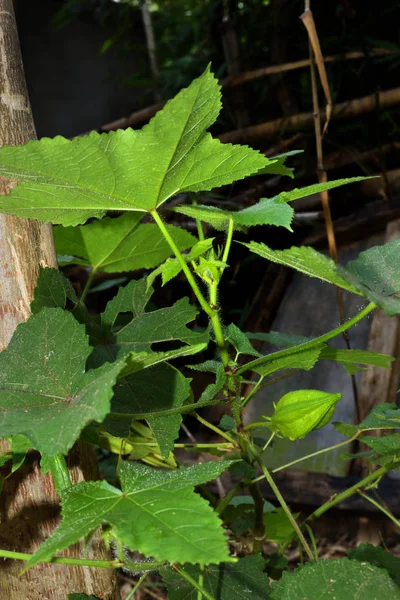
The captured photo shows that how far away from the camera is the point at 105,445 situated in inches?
27.0

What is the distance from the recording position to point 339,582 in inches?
18.2

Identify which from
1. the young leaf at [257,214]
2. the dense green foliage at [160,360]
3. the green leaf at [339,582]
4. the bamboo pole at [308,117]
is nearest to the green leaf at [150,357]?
the dense green foliage at [160,360]

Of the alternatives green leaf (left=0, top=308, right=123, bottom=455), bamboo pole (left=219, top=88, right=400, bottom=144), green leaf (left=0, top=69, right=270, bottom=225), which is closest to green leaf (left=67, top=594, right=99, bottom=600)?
green leaf (left=0, top=308, right=123, bottom=455)

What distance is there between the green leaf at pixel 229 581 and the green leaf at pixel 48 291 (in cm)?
29

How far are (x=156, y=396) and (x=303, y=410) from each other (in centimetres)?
14

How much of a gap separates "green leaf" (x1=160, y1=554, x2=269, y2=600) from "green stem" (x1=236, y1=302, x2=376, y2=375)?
0.73 ft

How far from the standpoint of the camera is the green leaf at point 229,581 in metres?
0.56

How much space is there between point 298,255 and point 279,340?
13.9 inches

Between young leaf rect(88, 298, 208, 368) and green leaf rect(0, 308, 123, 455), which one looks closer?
green leaf rect(0, 308, 123, 455)

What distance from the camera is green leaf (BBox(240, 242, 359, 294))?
38 centimetres

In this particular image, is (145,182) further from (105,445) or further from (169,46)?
Answer: (169,46)

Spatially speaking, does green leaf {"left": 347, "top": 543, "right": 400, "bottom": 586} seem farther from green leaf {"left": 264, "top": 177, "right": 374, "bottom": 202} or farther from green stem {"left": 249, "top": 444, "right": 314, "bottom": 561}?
green leaf {"left": 264, "top": 177, "right": 374, "bottom": 202}

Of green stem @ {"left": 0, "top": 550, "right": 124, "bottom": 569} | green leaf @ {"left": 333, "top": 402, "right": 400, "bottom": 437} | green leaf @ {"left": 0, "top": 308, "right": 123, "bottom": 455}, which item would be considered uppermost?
green leaf @ {"left": 0, "top": 308, "right": 123, "bottom": 455}

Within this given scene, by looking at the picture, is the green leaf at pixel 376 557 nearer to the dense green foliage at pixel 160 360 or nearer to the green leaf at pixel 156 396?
the dense green foliage at pixel 160 360
